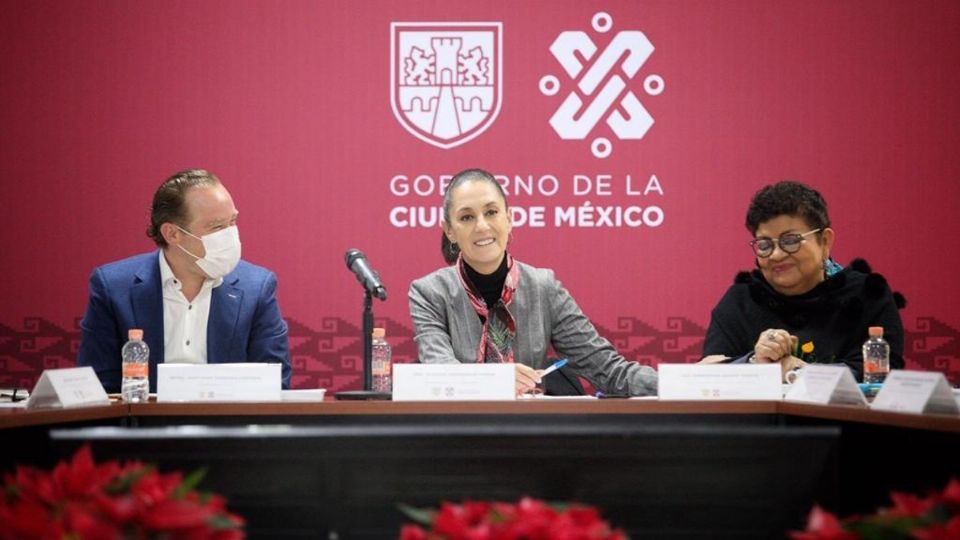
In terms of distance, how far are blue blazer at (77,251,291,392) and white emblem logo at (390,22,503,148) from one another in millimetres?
1187

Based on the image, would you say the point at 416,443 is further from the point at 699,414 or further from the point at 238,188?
the point at 238,188

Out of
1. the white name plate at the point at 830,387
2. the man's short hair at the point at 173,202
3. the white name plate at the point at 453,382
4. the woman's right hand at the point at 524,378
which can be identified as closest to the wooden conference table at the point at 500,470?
the white name plate at the point at 830,387

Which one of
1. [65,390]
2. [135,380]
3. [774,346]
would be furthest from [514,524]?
[774,346]

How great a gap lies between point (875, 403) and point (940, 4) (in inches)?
111

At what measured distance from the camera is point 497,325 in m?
3.28

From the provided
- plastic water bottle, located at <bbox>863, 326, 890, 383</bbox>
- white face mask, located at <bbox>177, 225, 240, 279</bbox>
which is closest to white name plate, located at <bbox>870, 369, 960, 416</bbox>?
plastic water bottle, located at <bbox>863, 326, 890, 383</bbox>

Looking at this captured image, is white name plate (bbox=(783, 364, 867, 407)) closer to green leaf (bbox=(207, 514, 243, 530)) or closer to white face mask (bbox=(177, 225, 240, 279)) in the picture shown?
green leaf (bbox=(207, 514, 243, 530))

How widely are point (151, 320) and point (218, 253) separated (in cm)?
28

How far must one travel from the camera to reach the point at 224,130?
4.26m

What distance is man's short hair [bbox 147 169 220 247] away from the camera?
3287 mm

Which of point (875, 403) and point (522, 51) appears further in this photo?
point (522, 51)

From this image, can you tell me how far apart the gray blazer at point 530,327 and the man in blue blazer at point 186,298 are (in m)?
0.48

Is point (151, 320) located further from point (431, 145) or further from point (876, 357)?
point (876, 357)

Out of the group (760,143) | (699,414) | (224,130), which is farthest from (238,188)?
(699,414)
